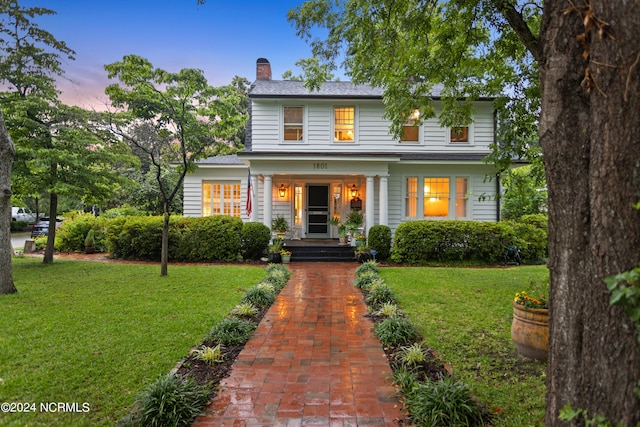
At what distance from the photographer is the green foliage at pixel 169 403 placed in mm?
2777

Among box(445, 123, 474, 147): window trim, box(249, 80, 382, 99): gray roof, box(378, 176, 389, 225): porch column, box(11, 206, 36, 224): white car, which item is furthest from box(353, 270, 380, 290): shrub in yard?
box(11, 206, 36, 224): white car

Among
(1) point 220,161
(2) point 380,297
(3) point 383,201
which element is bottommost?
(2) point 380,297

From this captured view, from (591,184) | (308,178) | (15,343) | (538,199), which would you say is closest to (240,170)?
(308,178)

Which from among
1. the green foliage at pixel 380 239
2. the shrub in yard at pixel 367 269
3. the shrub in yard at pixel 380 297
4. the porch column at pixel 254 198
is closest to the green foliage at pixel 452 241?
the green foliage at pixel 380 239

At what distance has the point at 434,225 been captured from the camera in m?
11.8

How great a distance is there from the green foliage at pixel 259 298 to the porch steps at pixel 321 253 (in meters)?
5.33

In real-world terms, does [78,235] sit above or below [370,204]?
below

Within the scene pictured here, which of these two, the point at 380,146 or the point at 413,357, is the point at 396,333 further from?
the point at 380,146

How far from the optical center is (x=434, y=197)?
13984 mm

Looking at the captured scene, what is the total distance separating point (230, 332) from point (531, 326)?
12.3 ft

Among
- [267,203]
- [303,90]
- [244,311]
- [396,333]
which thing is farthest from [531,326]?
[303,90]

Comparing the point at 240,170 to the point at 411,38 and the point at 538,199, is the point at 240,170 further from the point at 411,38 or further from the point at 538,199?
the point at 538,199

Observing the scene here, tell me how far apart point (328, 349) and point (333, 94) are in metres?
11.1

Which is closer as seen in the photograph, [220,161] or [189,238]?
[189,238]
